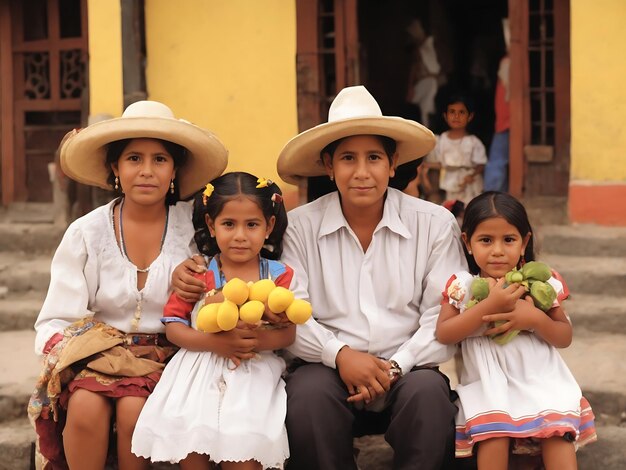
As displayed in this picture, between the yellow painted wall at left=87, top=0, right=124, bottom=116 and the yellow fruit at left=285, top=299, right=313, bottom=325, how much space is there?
428 centimetres

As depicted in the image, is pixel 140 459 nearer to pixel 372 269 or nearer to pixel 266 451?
pixel 266 451

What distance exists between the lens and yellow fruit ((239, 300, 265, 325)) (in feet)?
10.5

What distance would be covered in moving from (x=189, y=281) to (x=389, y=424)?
904 millimetres

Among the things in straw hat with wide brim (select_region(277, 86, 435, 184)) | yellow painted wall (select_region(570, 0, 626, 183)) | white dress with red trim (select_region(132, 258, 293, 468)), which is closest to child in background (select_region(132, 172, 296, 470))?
white dress with red trim (select_region(132, 258, 293, 468))

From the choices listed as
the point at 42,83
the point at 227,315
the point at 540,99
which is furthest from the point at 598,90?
the point at 42,83

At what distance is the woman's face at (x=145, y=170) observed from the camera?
140 inches

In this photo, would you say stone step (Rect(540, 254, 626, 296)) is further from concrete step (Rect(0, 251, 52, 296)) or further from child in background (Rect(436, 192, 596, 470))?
concrete step (Rect(0, 251, 52, 296))

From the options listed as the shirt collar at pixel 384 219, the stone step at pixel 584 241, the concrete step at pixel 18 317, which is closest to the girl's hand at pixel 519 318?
the shirt collar at pixel 384 219

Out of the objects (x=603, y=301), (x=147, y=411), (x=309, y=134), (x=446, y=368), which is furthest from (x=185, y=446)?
(x=603, y=301)

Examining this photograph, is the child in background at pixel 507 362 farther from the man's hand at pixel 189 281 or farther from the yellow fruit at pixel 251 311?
the man's hand at pixel 189 281

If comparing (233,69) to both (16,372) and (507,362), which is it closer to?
(16,372)

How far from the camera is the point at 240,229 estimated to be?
11.2 ft

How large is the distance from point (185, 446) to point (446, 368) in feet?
6.57

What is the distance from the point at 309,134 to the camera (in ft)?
11.8
